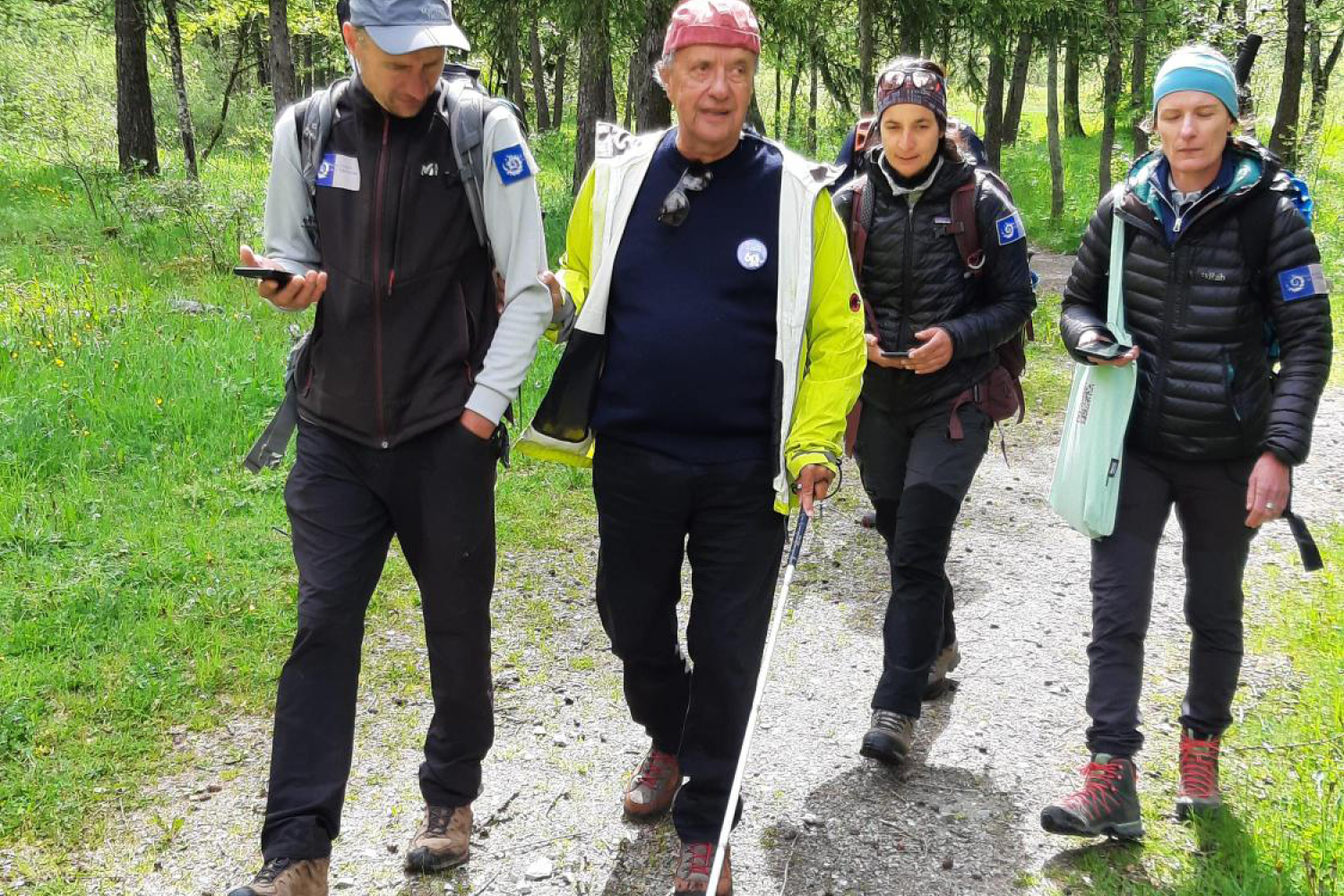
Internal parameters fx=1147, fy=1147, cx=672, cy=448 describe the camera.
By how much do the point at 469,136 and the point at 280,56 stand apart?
966cm

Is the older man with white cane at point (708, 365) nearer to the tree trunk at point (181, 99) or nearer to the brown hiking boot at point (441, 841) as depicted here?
the brown hiking boot at point (441, 841)

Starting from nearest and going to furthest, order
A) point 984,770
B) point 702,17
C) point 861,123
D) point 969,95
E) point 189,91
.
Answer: point 702,17
point 984,770
point 861,123
point 969,95
point 189,91

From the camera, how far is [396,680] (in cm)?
475

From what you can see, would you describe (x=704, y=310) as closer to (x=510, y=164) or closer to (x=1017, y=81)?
(x=510, y=164)

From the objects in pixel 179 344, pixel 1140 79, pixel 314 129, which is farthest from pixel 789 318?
pixel 1140 79

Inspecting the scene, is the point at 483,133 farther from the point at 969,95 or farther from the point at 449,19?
the point at 969,95

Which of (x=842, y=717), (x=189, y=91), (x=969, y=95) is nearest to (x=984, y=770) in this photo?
(x=842, y=717)

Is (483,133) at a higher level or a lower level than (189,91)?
lower

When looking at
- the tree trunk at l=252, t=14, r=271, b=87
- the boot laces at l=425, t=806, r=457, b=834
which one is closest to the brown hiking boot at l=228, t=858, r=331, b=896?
the boot laces at l=425, t=806, r=457, b=834

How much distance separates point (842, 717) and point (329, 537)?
2.28m

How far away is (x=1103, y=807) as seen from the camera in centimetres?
362

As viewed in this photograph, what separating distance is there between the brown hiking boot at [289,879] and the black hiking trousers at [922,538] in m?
2.05

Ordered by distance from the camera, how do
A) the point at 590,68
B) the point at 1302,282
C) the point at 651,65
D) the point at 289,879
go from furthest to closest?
the point at 590,68, the point at 651,65, the point at 1302,282, the point at 289,879

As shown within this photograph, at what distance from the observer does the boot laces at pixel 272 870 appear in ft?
10.1
